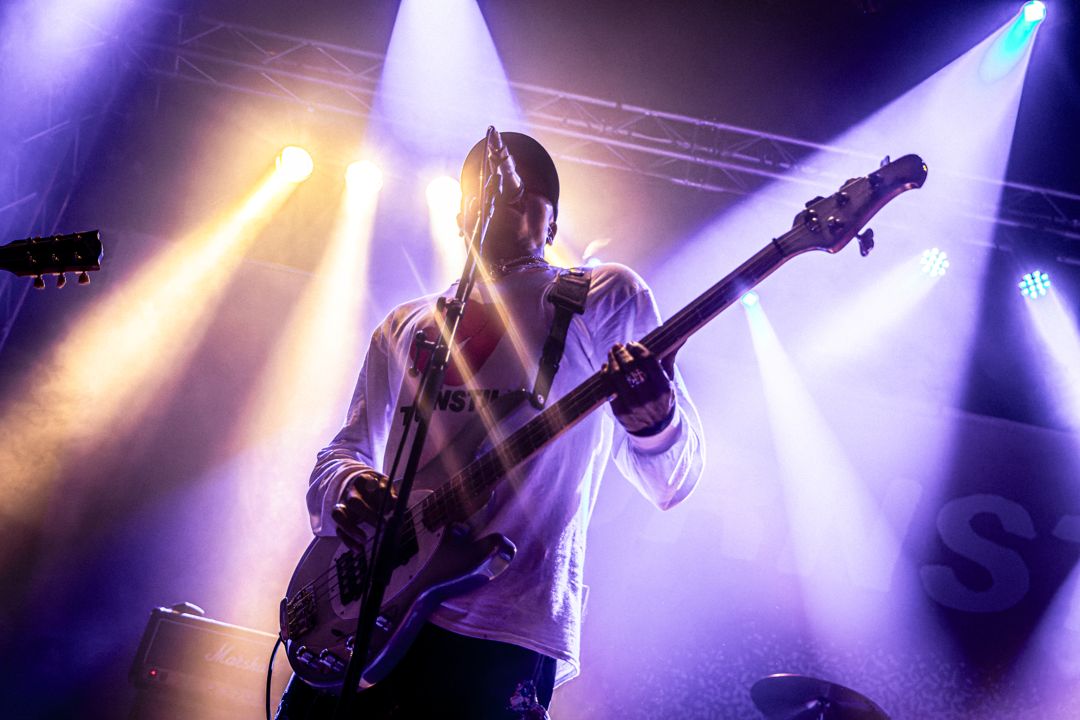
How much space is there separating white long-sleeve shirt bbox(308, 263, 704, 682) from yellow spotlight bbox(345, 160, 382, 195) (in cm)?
457

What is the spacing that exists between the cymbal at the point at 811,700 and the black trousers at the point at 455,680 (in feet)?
7.11

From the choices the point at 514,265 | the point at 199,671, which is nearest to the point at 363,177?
the point at 199,671

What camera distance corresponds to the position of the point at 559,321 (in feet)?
7.96

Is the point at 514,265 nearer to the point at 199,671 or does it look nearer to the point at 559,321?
the point at 559,321

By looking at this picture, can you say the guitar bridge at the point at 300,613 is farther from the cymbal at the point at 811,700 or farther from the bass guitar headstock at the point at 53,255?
the cymbal at the point at 811,700

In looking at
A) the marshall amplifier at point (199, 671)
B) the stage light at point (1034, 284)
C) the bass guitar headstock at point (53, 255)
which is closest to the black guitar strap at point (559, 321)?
the bass guitar headstock at point (53, 255)

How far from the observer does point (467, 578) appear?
198 centimetres

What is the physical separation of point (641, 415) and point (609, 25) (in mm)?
4971

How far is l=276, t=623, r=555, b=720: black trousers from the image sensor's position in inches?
74.5

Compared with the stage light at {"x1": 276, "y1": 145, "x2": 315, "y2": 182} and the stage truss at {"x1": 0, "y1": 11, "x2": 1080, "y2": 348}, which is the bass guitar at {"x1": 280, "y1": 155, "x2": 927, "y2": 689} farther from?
the stage light at {"x1": 276, "y1": 145, "x2": 315, "y2": 182}

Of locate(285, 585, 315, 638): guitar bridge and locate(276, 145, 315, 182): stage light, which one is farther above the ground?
locate(276, 145, 315, 182): stage light

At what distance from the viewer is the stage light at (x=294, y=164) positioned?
23.2ft

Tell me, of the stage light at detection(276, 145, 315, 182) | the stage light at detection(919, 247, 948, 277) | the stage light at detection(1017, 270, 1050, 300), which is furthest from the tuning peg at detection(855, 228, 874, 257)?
the stage light at detection(276, 145, 315, 182)

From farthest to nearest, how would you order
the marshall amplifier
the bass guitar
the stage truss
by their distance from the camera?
the stage truss
the marshall amplifier
the bass guitar
